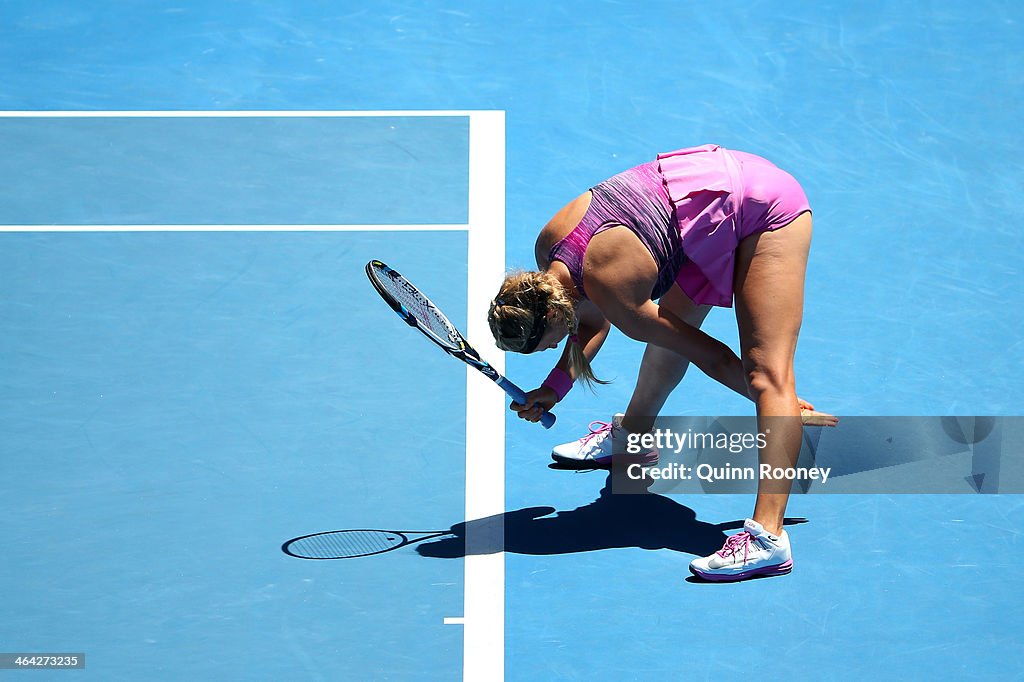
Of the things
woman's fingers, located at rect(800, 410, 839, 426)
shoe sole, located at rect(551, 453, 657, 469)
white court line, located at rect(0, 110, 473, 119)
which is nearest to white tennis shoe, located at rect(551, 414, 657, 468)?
shoe sole, located at rect(551, 453, 657, 469)

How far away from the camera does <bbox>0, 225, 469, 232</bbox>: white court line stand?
753 centimetres

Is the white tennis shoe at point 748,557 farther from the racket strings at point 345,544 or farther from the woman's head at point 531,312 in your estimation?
the racket strings at point 345,544

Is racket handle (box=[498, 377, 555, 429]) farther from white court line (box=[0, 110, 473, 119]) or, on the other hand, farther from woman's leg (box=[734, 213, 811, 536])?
white court line (box=[0, 110, 473, 119])

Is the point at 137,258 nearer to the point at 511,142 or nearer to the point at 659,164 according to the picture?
the point at 511,142

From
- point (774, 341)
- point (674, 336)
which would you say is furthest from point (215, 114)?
point (774, 341)

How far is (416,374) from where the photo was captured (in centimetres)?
663

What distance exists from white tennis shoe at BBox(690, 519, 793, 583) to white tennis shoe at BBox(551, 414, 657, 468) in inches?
36.1

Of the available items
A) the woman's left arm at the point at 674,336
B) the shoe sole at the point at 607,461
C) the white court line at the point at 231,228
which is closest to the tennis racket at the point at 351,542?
the shoe sole at the point at 607,461

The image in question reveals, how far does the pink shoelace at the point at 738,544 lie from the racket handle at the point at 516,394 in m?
0.95

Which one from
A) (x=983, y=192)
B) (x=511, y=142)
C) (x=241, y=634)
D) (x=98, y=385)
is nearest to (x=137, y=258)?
(x=98, y=385)

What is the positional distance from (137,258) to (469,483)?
101 inches

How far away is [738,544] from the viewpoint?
526cm

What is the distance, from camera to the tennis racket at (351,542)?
5512 mm

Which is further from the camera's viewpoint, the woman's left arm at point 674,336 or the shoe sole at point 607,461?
the shoe sole at point 607,461
